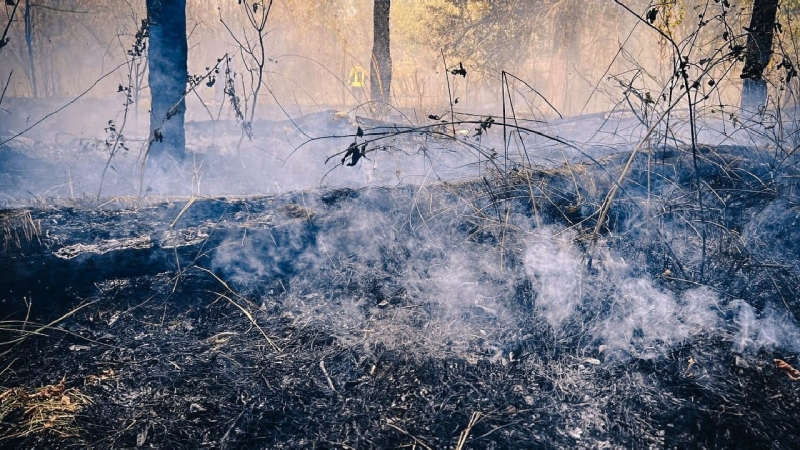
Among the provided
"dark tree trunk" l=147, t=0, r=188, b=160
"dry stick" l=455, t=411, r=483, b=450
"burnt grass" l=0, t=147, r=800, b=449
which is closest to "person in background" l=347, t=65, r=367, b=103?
"dark tree trunk" l=147, t=0, r=188, b=160

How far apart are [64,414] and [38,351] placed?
22.6 inches

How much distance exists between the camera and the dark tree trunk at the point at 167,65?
5149 mm

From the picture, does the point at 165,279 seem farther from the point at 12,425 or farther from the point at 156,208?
the point at 12,425

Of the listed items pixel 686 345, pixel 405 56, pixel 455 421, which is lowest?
pixel 455 421

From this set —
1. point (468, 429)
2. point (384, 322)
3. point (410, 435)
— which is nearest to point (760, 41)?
point (384, 322)

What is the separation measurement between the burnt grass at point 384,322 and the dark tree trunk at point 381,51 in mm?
5829

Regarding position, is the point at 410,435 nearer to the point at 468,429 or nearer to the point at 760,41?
the point at 468,429

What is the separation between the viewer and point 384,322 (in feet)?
7.91

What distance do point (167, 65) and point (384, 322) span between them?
464cm

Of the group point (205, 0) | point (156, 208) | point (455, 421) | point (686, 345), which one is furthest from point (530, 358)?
point (205, 0)

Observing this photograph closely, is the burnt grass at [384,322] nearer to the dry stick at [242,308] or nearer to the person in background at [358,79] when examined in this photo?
the dry stick at [242,308]

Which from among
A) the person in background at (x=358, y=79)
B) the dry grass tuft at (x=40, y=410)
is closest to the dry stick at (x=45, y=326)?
the dry grass tuft at (x=40, y=410)

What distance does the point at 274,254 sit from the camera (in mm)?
2895

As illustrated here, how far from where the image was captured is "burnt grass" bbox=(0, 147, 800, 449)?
5.81 feet
